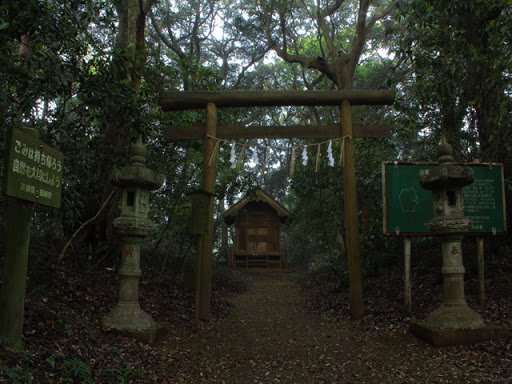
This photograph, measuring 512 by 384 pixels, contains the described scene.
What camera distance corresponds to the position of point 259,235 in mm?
20609

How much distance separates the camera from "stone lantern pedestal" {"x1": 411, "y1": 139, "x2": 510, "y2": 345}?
17.0 feet

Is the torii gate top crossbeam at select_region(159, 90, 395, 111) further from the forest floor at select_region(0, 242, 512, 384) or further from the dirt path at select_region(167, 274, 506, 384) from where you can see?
the dirt path at select_region(167, 274, 506, 384)

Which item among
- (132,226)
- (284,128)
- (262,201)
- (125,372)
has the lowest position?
(125,372)

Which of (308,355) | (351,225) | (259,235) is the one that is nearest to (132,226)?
(308,355)

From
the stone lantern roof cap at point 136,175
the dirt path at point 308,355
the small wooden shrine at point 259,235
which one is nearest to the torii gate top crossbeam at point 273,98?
the stone lantern roof cap at point 136,175

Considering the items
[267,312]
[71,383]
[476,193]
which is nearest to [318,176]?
[267,312]

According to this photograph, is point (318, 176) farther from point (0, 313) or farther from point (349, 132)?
point (0, 313)

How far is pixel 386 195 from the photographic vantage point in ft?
21.7

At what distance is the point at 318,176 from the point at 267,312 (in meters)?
4.48

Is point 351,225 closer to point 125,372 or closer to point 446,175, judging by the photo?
point 446,175

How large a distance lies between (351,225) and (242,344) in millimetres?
3118

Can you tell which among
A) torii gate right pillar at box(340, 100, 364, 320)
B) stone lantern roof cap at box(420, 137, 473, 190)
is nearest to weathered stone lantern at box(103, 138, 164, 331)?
torii gate right pillar at box(340, 100, 364, 320)

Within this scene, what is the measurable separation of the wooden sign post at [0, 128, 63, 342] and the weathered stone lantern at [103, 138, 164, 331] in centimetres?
201

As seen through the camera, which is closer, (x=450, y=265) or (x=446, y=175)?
(x=446, y=175)
